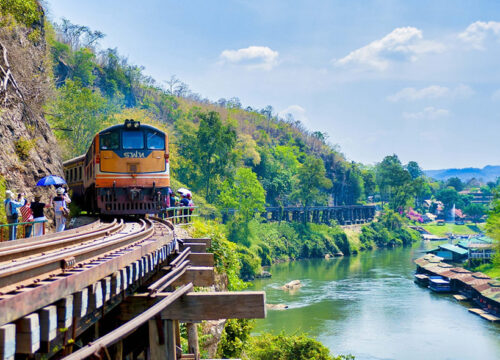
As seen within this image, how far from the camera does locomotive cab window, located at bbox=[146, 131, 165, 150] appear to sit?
52.7 feet

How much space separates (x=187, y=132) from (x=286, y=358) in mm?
41890

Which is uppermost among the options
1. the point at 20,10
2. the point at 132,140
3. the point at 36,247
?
the point at 20,10

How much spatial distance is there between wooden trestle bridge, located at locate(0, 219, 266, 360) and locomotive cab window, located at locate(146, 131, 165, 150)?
7016 mm

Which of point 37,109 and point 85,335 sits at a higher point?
point 37,109

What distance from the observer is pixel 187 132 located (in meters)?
57.9

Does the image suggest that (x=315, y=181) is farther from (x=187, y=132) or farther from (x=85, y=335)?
(x=85, y=335)

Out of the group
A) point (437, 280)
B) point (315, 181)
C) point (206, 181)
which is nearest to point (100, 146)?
point (437, 280)

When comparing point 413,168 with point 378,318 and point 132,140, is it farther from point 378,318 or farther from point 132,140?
point 132,140

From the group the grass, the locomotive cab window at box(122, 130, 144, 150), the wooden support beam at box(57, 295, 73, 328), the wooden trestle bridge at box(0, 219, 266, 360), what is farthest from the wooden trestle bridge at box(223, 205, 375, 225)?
the wooden support beam at box(57, 295, 73, 328)

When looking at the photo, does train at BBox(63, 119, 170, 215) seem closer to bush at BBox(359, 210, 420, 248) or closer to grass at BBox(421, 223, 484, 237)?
bush at BBox(359, 210, 420, 248)

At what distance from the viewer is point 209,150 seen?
175 feet

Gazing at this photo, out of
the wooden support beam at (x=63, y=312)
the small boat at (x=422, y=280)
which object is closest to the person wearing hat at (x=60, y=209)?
the wooden support beam at (x=63, y=312)

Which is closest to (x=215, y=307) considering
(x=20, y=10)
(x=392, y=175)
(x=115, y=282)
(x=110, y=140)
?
(x=115, y=282)

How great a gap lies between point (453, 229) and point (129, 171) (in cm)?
9168
